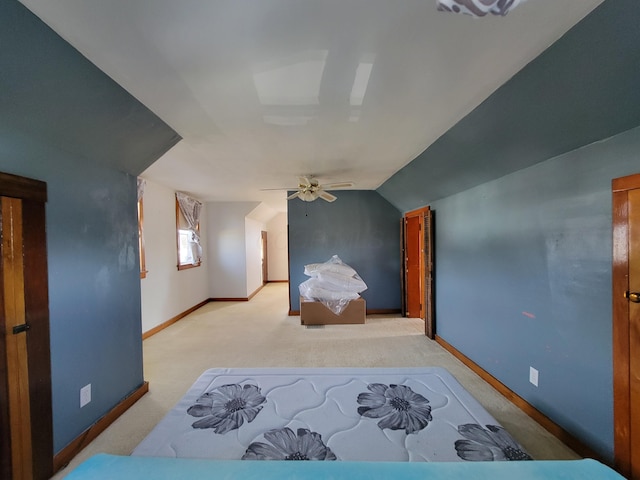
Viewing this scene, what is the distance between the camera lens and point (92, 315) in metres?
1.89

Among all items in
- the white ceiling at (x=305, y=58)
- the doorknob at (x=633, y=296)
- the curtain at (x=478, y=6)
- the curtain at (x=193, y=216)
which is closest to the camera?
the curtain at (x=478, y=6)

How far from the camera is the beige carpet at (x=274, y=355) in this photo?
6.13 feet

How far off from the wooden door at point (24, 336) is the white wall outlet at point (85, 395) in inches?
8.6

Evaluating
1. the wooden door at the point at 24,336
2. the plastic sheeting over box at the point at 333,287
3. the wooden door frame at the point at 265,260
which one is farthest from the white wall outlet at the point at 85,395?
the wooden door frame at the point at 265,260

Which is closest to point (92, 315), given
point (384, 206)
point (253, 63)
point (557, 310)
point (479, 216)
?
point (253, 63)

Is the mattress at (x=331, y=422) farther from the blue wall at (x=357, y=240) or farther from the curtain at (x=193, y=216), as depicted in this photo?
the curtain at (x=193, y=216)

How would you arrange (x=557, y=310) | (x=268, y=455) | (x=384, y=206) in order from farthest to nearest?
(x=384, y=206) < (x=557, y=310) < (x=268, y=455)

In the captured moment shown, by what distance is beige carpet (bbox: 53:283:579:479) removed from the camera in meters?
1.87

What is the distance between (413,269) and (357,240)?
3.81 ft

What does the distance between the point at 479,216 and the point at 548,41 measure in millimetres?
1738

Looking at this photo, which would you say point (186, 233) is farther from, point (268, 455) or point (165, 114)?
point (268, 455)

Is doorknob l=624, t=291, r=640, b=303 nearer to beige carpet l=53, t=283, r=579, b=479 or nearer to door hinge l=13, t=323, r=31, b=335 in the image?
beige carpet l=53, t=283, r=579, b=479

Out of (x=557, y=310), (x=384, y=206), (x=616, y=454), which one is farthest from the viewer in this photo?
(x=384, y=206)

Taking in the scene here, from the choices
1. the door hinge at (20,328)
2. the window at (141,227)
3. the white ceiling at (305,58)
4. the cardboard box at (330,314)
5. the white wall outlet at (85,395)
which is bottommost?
the cardboard box at (330,314)
